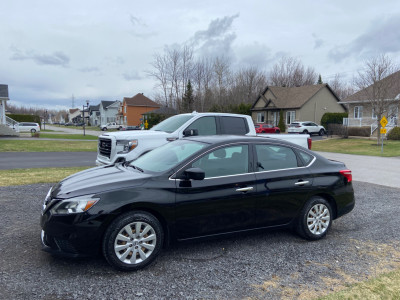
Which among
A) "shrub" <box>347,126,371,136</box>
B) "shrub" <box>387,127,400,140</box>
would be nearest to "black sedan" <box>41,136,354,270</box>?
"shrub" <box>387,127,400,140</box>

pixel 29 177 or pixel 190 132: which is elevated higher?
pixel 190 132

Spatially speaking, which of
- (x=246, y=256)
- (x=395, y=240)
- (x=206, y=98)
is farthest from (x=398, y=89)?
(x=246, y=256)

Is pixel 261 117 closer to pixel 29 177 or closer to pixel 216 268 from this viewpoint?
pixel 29 177

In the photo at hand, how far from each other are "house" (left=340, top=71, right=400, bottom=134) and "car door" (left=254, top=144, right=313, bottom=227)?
986 inches

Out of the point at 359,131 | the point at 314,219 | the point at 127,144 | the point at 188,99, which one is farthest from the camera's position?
the point at 188,99

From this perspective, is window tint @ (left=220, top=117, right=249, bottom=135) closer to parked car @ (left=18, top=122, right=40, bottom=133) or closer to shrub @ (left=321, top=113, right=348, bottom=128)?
shrub @ (left=321, top=113, right=348, bottom=128)

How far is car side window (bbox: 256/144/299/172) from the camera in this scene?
4496mm

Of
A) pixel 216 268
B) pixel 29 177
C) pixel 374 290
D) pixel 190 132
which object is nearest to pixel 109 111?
pixel 29 177

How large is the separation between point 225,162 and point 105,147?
4.93m

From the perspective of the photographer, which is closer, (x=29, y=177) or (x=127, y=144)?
(x=127, y=144)

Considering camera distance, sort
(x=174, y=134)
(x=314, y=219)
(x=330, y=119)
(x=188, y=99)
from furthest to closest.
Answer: (x=188, y=99) → (x=330, y=119) → (x=174, y=134) → (x=314, y=219)

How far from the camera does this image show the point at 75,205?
3.48 metres

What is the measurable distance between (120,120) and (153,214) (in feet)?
252

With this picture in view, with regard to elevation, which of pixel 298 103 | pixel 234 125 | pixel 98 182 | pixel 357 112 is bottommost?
pixel 98 182
